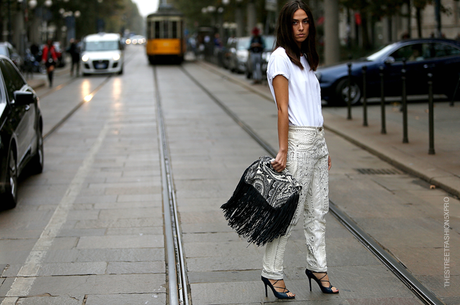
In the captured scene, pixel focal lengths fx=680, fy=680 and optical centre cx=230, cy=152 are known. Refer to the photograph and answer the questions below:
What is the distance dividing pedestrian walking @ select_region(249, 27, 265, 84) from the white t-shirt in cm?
1840

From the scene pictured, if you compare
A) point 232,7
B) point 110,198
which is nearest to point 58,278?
point 110,198

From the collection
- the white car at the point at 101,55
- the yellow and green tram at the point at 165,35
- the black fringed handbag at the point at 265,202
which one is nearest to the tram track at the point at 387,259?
the black fringed handbag at the point at 265,202

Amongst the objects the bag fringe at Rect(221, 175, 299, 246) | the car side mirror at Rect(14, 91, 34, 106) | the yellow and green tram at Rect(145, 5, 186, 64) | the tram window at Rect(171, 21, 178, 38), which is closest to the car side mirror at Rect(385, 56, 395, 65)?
the car side mirror at Rect(14, 91, 34, 106)

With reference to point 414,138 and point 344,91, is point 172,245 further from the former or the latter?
point 344,91

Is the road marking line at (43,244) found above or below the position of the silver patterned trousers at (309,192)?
below

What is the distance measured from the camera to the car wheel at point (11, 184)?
258 inches

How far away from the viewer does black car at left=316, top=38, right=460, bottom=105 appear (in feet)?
50.9

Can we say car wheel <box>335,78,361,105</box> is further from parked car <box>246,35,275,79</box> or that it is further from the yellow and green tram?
the yellow and green tram

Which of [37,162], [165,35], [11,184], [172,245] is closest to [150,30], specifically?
[165,35]

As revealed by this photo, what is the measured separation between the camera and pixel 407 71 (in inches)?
610

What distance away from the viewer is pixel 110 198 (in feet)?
23.7

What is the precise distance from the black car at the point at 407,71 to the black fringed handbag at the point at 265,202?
1181 centimetres

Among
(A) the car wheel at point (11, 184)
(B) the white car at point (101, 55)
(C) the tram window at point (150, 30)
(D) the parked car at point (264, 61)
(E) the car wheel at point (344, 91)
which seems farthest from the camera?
(C) the tram window at point (150, 30)

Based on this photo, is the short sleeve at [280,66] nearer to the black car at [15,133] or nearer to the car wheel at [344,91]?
the black car at [15,133]
